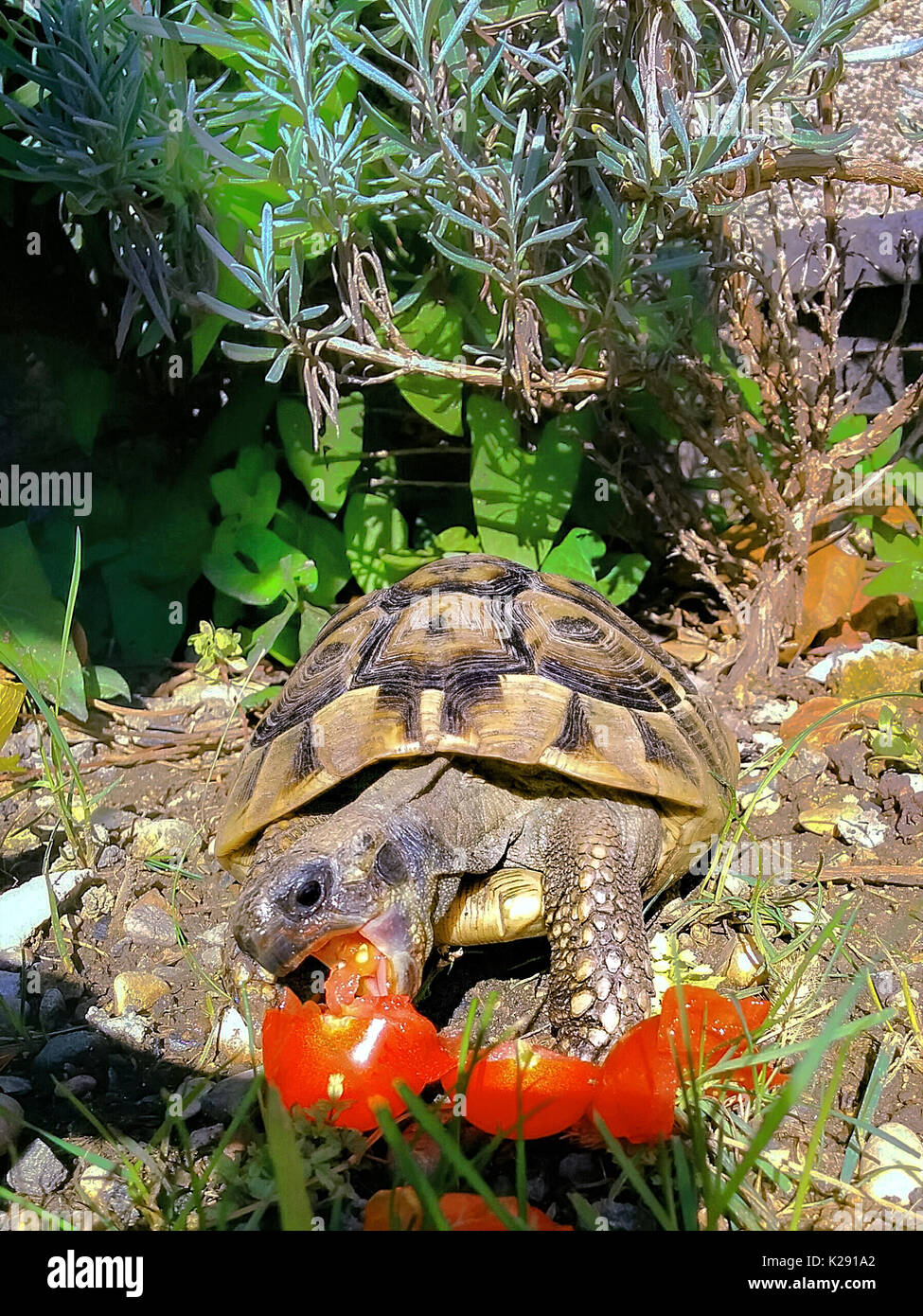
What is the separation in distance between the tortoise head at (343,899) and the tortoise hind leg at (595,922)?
27cm

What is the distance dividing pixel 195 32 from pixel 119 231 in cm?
73

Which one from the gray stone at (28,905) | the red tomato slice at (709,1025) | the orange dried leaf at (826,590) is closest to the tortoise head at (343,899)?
the red tomato slice at (709,1025)

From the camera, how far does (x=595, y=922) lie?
1961mm

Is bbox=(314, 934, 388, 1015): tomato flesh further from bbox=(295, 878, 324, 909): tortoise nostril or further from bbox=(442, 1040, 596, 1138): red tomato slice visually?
bbox=(442, 1040, 596, 1138): red tomato slice

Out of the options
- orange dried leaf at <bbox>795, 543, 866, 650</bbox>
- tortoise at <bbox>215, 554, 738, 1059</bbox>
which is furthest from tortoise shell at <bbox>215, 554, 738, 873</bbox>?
orange dried leaf at <bbox>795, 543, 866, 650</bbox>

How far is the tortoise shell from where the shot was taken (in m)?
2.12

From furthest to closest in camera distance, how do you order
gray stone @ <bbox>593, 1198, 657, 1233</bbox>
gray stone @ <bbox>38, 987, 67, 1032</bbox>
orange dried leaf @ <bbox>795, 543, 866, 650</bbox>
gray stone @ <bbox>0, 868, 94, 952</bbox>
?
orange dried leaf @ <bbox>795, 543, 866, 650</bbox> → gray stone @ <bbox>0, 868, 94, 952</bbox> → gray stone @ <bbox>38, 987, 67, 1032</bbox> → gray stone @ <bbox>593, 1198, 657, 1233</bbox>

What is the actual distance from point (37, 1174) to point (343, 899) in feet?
2.11

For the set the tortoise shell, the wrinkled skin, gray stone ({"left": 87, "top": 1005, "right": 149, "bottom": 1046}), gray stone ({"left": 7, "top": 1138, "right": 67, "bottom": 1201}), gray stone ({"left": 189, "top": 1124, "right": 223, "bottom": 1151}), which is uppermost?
the tortoise shell

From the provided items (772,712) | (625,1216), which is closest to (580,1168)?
(625,1216)

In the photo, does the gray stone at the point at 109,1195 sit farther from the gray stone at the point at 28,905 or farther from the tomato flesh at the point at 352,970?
the gray stone at the point at 28,905

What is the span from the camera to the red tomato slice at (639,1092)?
5.00ft

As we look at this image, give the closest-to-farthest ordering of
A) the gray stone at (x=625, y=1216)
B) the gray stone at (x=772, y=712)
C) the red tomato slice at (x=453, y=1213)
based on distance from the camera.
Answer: the red tomato slice at (x=453, y=1213) < the gray stone at (x=625, y=1216) < the gray stone at (x=772, y=712)
